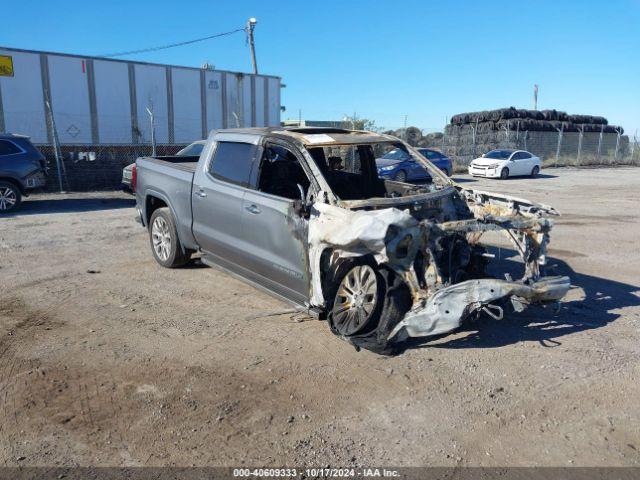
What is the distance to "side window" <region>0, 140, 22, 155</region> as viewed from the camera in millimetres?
11883

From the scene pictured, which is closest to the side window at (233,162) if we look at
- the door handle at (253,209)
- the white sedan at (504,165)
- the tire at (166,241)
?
the door handle at (253,209)

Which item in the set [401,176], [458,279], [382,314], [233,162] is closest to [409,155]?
[458,279]

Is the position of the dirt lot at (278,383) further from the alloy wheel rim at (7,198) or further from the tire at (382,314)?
the alloy wheel rim at (7,198)

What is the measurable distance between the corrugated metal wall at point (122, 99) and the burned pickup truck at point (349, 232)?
1389 cm

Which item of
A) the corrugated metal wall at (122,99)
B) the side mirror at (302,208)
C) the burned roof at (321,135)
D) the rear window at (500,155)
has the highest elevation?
the corrugated metal wall at (122,99)

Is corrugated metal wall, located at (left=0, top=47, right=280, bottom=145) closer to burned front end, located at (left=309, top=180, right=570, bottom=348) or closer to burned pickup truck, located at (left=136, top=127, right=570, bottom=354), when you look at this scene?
burned pickup truck, located at (left=136, top=127, right=570, bottom=354)

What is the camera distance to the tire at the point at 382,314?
14.3 feet

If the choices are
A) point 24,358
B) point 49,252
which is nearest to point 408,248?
point 24,358

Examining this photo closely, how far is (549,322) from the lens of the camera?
5273mm

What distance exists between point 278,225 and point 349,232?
97 cm

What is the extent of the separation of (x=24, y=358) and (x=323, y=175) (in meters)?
2.89

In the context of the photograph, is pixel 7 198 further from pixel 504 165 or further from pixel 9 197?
pixel 504 165

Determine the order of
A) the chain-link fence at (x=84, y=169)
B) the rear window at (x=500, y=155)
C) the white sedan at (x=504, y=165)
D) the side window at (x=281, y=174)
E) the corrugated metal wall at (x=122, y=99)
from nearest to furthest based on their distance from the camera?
the side window at (x=281, y=174) < the chain-link fence at (x=84, y=169) < the corrugated metal wall at (x=122, y=99) < the white sedan at (x=504, y=165) < the rear window at (x=500, y=155)

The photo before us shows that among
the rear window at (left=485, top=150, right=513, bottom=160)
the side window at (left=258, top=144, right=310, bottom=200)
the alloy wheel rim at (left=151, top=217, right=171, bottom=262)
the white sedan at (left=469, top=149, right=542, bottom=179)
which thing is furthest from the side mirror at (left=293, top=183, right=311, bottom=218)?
the rear window at (left=485, top=150, right=513, bottom=160)
